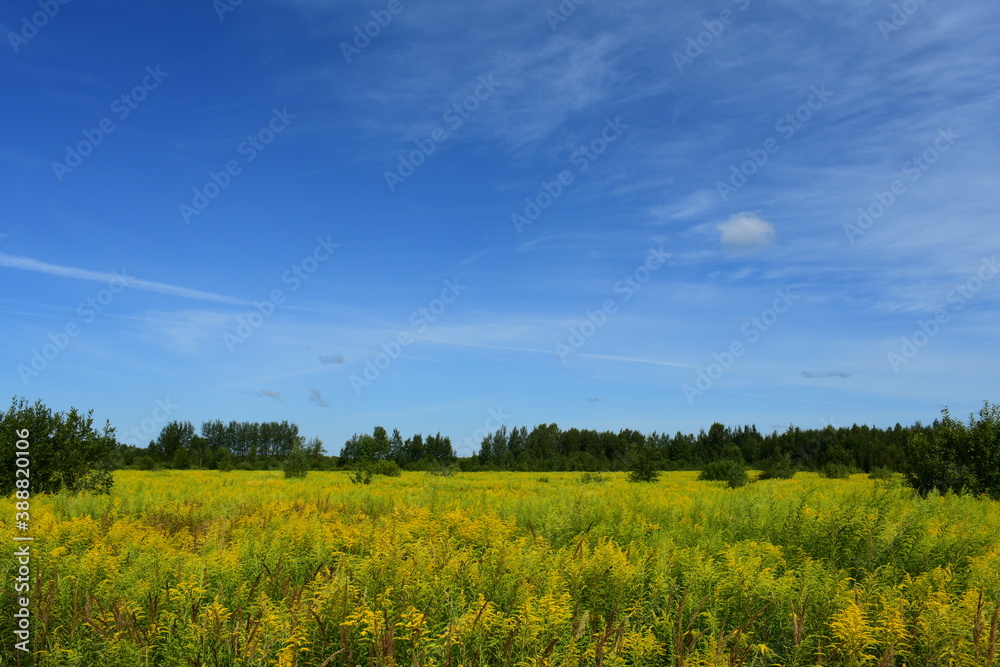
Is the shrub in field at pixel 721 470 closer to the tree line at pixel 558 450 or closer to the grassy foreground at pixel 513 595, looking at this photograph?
the tree line at pixel 558 450

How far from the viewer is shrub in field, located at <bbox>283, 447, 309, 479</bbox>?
31438 millimetres

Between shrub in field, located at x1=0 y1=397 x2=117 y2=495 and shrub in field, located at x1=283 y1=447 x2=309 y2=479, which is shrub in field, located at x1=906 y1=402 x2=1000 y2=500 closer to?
shrub in field, located at x1=0 y1=397 x2=117 y2=495

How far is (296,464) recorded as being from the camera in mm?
31641

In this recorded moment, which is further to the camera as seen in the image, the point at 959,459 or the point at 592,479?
the point at 592,479

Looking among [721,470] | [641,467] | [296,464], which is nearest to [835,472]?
[721,470]

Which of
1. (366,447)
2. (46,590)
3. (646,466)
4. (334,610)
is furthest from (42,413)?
(366,447)

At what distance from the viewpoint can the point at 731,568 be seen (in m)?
4.67

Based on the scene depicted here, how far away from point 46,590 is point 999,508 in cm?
1377

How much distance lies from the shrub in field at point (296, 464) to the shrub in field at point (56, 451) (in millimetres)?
17704

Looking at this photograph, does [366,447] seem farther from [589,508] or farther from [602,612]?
[602,612]

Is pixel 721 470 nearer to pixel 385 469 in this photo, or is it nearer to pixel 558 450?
pixel 385 469

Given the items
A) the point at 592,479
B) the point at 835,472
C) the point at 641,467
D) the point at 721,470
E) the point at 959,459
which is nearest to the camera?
the point at 959,459

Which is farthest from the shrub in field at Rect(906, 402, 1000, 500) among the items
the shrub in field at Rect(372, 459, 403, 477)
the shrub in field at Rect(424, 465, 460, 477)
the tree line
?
the shrub in field at Rect(372, 459, 403, 477)

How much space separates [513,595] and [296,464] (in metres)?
30.2
